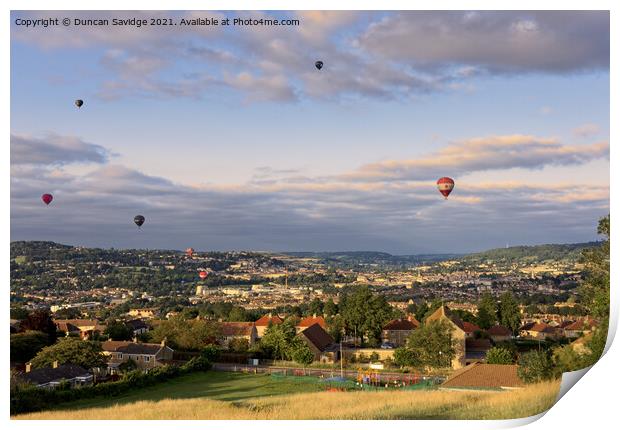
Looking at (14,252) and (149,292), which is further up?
(14,252)

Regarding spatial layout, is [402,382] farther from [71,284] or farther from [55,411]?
[71,284]

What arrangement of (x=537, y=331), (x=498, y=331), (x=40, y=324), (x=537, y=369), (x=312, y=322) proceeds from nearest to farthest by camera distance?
(x=537, y=369), (x=40, y=324), (x=312, y=322), (x=498, y=331), (x=537, y=331)

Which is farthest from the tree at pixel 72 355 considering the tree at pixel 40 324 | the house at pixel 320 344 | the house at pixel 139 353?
the house at pixel 320 344

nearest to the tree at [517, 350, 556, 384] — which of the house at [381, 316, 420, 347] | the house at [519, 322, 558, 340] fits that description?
the house at [381, 316, 420, 347]

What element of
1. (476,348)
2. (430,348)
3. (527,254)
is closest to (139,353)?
(430,348)

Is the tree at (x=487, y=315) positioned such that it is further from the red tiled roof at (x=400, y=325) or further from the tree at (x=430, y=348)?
the tree at (x=430, y=348)

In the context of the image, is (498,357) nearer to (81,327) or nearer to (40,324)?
(40,324)
